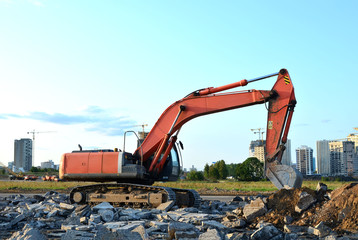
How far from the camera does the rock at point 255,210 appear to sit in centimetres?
1109

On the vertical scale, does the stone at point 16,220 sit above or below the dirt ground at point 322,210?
below

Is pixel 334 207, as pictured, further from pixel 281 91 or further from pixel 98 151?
pixel 98 151

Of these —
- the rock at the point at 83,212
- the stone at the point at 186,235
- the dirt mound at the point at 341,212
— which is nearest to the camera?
the stone at the point at 186,235

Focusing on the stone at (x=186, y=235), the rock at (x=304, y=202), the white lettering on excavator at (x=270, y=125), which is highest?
the white lettering on excavator at (x=270, y=125)

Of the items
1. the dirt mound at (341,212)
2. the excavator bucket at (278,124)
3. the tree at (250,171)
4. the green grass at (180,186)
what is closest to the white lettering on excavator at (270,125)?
the excavator bucket at (278,124)

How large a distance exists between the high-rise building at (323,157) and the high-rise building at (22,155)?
12808 cm

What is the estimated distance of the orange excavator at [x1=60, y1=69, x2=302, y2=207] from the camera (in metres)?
14.0

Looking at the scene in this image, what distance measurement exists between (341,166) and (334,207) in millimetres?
138682

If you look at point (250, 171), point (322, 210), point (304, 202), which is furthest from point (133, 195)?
point (250, 171)

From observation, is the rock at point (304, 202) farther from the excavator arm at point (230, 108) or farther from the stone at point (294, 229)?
the excavator arm at point (230, 108)

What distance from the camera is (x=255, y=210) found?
36.7 feet

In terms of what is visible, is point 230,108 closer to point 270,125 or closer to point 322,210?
point 270,125

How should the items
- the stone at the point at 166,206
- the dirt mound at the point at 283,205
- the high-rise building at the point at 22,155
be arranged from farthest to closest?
the high-rise building at the point at 22,155 → the stone at the point at 166,206 → the dirt mound at the point at 283,205

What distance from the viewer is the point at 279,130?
14070 mm
